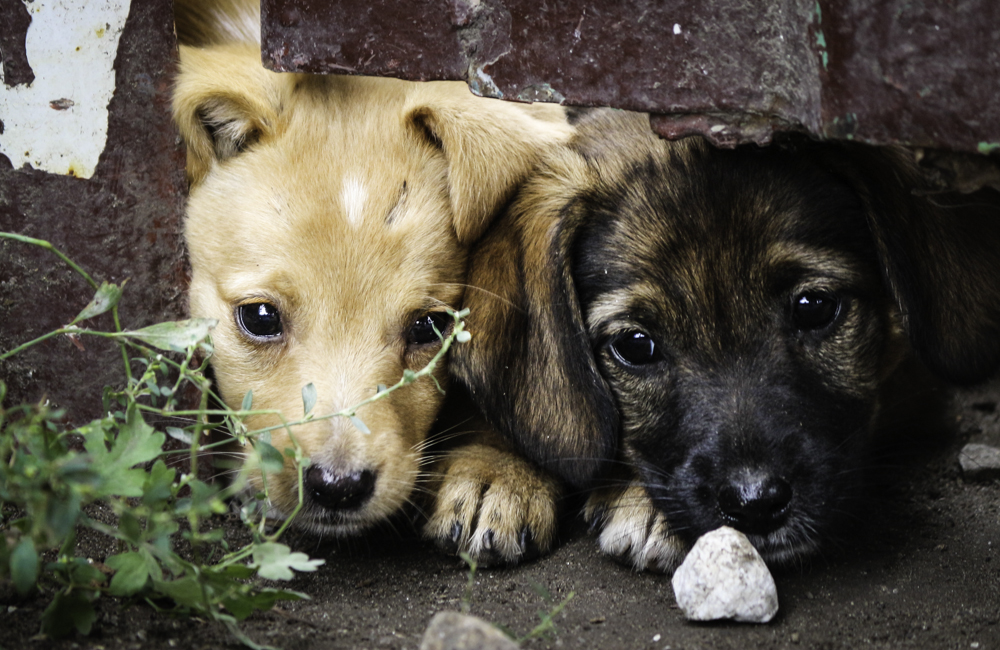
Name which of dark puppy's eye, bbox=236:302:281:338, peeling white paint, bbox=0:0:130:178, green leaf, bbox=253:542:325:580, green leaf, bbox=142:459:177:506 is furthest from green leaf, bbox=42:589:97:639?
peeling white paint, bbox=0:0:130:178

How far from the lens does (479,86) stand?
266cm

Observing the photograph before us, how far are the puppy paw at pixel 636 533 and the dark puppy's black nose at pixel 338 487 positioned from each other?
73 centimetres

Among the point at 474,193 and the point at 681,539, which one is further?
the point at 474,193

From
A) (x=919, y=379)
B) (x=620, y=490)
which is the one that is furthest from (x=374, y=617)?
(x=919, y=379)

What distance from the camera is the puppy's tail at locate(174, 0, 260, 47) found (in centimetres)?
354

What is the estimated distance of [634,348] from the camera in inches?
114

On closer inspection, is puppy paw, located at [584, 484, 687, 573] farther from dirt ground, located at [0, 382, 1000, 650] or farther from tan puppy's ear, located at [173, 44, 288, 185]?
tan puppy's ear, located at [173, 44, 288, 185]

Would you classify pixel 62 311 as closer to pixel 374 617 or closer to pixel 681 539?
pixel 374 617

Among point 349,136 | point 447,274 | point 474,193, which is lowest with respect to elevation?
point 447,274

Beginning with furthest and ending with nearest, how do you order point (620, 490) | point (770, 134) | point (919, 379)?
point (919, 379) < point (620, 490) < point (770, 134)

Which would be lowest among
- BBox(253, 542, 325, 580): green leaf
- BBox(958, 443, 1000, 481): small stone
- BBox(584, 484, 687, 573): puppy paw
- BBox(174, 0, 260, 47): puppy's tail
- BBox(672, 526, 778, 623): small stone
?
BBox(958, 443, 1000, 481): small stone

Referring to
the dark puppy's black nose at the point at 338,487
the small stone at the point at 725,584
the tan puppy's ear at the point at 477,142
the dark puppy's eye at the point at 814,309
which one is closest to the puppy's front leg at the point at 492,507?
the dark puppy's black nose at the point at 338,487

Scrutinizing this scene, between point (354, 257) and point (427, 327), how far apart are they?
33 cm

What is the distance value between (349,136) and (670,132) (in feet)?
3.49
